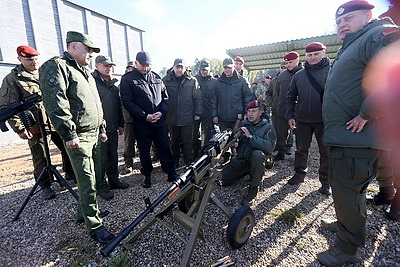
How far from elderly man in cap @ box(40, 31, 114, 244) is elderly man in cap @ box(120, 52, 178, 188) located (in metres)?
1.09

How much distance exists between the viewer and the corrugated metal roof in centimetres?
909

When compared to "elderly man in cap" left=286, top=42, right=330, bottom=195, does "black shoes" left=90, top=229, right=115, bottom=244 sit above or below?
below

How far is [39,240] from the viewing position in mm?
2926

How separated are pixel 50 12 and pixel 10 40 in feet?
11.3

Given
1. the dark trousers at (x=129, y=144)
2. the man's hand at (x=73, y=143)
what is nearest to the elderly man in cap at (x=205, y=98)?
the dark trousers at (x=129, y=144)

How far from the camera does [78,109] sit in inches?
104

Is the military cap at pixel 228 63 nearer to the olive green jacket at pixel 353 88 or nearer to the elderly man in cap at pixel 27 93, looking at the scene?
the olive green jacket at pixel 353 88

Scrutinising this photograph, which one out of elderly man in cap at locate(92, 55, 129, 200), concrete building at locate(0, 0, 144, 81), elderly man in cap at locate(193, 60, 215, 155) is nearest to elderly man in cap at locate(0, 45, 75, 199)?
elderly man in cap at locate(92, 55, 129, 200)

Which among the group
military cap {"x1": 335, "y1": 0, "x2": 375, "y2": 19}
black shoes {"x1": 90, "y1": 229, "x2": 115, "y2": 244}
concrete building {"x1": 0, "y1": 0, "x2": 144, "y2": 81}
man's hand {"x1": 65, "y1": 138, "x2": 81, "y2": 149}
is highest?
concrete building {"x1": 0, "y1": 0, "x2": 144, "y2": 81}

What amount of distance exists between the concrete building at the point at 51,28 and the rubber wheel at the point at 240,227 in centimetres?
1403

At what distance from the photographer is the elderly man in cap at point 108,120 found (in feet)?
12.9

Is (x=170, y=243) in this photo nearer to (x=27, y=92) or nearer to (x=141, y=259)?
(x=141, y=259)

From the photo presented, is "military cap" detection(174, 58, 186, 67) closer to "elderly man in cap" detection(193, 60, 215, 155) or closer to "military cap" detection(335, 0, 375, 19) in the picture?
"elderly man in cap" detection(193, 60, 215, 155)

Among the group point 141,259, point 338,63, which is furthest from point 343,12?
point 141,259
